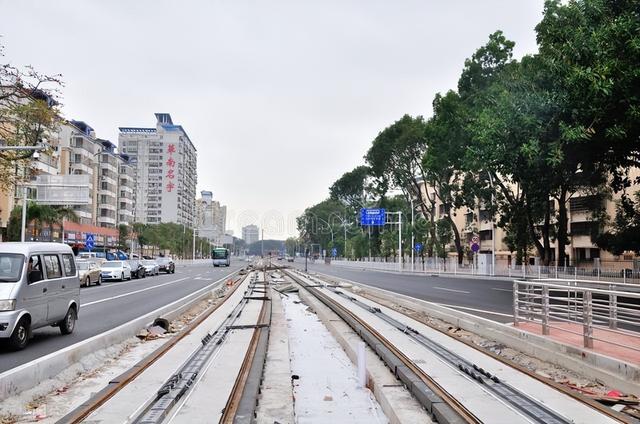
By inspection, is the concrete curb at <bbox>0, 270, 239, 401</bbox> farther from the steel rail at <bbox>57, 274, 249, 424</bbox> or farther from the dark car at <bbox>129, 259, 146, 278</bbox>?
the dark car at <bbox>129, 259, 146, 278</bbox>

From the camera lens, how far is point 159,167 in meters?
173

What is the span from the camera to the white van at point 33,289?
10734 millimetres

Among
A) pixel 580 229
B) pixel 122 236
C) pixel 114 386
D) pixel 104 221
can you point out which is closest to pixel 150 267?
Result: pixel 114 386

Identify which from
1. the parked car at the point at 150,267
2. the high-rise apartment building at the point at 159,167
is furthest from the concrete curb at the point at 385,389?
the high-rise apartment building at the point at 159,167

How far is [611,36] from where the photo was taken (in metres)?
20.0

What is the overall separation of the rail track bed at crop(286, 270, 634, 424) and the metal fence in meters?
26.0

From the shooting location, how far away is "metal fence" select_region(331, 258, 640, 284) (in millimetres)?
38838

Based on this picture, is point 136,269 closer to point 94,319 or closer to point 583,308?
point 94,319

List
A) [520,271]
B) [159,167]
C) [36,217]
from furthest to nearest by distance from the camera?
[159,167]
[520,271]
[36,217]

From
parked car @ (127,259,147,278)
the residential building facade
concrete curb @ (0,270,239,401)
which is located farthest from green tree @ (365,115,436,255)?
concrete curb @ (0,270,239,401)

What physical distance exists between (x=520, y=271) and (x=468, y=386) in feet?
143

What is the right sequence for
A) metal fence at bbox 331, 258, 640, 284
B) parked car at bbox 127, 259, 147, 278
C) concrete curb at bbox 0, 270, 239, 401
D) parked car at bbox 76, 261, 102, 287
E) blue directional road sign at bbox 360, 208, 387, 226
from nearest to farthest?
concrete curb at bbox 0, 270, 239, 401
parked car at bbox 76, 261, 102, 287
metal fence at bbox 331, 258, 640, 284
parked car at bbox 127, 259, 147, 278
blue directional road sign at bbox 360, 208, 387, 226

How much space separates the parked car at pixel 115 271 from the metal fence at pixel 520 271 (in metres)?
28.1

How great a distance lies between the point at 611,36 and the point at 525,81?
6.64 meters
